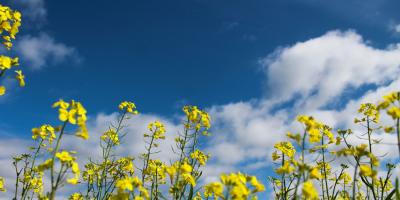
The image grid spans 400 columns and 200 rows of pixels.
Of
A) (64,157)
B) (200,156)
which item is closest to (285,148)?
(200,156)

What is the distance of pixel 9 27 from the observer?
4.67 meters

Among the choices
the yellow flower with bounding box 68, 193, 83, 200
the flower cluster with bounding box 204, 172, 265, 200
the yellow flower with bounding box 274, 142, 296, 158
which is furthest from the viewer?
the yellow flower with bounding box 68, 193, 83, 200

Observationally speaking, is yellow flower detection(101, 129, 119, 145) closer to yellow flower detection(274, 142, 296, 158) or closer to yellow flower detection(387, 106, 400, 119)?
yellow flower detection(274, 142, 296, 158)

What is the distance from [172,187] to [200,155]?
7.35 feet

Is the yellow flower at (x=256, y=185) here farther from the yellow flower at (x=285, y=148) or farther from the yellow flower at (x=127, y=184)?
the yellow flower at (x=285, y=148)

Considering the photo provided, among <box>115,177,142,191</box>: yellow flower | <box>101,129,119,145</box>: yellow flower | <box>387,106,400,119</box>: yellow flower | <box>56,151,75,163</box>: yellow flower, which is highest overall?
<box>101,129,119,145</box>: yellow flower

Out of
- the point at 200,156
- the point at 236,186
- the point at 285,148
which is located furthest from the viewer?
the point at 200,156

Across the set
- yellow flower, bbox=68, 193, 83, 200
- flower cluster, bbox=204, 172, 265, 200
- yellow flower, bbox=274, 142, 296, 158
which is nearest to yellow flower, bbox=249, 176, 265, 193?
flower cluster, bbox=204, 172, 265, 200

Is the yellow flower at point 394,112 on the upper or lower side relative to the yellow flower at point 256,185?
upper

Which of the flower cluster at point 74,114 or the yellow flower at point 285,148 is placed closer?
the flower cluster at point 74,114

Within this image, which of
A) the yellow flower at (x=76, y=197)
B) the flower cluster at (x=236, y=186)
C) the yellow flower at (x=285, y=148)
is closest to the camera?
the flower cluster at (x=236, y=186)

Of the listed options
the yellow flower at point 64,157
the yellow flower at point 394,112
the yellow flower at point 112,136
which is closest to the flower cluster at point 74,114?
the yellow flower at point 64,157

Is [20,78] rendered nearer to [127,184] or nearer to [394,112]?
[127,184]

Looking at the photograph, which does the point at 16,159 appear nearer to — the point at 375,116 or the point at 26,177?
the point at 26,177
